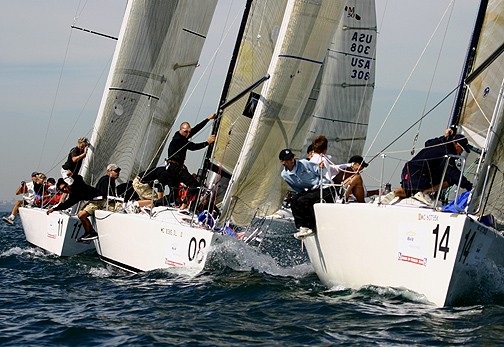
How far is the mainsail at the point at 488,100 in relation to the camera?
28.5 feet

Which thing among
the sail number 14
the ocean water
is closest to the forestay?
the ocean water

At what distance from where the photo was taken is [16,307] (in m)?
9.39

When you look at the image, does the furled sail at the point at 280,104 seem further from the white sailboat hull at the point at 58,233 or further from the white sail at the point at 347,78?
the white sail at the point at 347,78

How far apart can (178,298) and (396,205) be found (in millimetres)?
2579

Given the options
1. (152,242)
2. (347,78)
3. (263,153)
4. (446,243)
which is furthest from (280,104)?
(347,78)

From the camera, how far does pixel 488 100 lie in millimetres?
10742

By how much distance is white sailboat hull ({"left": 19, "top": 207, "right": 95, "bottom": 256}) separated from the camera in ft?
50.3

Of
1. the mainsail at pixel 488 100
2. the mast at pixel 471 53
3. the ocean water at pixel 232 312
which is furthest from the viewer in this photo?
the mast at pixel 471 53

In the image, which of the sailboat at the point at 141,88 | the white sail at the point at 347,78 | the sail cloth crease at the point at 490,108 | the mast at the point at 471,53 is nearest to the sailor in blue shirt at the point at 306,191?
the sail cloth crease at the point at 490,108

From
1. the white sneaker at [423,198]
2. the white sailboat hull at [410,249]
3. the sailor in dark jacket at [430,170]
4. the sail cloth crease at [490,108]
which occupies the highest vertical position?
the sail cloth crease at [490,108]

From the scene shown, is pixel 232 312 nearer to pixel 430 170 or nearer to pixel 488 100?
pixel 430 170

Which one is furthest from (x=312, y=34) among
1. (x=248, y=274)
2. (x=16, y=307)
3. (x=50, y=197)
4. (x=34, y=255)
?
(x=50, y=197)

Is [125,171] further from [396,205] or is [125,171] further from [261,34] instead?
[396,205]

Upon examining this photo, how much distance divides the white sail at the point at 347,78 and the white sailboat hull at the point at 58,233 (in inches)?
275
